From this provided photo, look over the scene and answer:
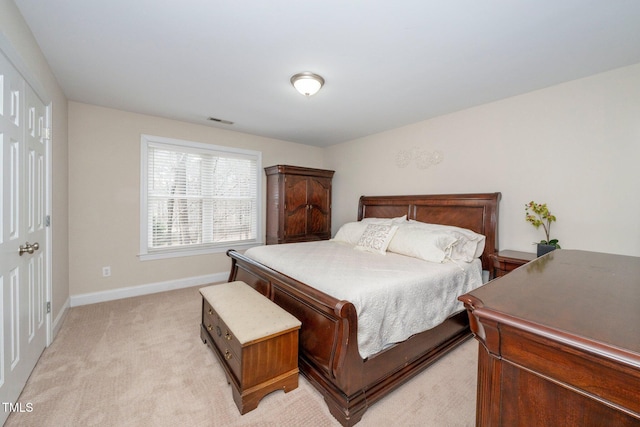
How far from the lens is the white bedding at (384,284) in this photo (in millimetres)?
1615

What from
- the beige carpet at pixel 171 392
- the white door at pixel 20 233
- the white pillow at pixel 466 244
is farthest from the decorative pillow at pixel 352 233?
the white door at pixel 20 233

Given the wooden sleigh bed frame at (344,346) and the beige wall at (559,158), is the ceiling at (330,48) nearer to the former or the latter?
the beige wall at (559,158)

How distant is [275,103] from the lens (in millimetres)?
2992

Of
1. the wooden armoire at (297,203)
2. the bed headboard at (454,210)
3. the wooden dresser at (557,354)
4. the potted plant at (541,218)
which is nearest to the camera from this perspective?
the wooden dresser at (557,354)

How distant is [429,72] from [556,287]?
197 centimetres

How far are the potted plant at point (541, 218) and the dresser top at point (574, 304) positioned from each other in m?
1.27

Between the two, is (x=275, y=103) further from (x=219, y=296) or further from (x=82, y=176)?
(x=82, y=176)

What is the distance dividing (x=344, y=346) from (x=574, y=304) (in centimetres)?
103

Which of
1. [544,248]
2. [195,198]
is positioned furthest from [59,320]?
[544,248]

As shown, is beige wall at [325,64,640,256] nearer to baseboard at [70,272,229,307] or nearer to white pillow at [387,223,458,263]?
white pillow at [387,223,458,263]

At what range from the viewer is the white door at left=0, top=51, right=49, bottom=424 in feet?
4.73

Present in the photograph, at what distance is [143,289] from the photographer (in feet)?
11.5

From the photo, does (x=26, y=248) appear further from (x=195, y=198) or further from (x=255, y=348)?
(x=195, y=198)

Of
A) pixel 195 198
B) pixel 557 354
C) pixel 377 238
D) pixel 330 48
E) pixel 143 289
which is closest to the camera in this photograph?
pixel 557 354
